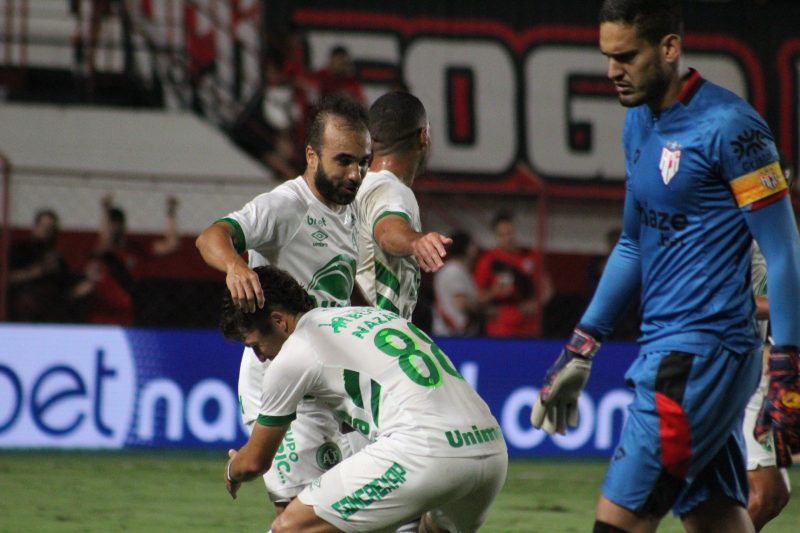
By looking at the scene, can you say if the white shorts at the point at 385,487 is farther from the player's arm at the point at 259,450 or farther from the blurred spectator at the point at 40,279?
the blurred spectator at the point at 40,279

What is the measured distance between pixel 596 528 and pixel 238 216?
1.87m

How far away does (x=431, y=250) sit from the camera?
186 inches

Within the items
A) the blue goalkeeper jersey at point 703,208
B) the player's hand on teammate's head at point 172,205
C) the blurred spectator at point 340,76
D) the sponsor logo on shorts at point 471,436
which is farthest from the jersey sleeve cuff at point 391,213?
the blurred spectator at point 340,76

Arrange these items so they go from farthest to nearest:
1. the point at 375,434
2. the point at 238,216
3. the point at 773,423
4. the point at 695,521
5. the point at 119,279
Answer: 1. the point at 119,279
2. the point at 238,216
3. the point at 375,434
4. the point at 695,521
5. the point at 773,423

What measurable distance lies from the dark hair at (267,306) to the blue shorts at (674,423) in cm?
129

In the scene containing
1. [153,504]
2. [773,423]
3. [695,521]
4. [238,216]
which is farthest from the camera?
[153,504]

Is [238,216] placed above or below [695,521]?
above

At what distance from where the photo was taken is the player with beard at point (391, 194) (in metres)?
5.64

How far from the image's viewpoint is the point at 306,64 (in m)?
16.9

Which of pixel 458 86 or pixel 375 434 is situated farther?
pixel 458 86

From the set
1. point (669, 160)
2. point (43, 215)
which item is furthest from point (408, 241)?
point (43, 215)

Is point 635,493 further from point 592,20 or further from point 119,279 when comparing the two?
point 592,20

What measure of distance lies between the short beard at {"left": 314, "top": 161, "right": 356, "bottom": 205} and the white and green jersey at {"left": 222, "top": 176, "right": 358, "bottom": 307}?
61mm

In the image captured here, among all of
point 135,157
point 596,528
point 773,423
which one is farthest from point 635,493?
point 135,157
